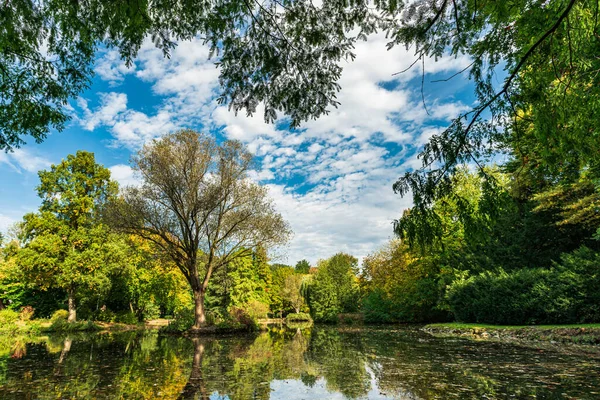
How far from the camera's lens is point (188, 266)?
21.8m

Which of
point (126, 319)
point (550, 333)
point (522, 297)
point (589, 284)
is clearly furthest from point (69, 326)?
point (589, 284)

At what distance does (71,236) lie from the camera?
26.6 meters

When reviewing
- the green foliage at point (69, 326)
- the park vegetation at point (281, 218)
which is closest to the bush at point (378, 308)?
the park vegetation at point (281, 218)

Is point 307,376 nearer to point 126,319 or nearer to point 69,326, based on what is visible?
point 69,326

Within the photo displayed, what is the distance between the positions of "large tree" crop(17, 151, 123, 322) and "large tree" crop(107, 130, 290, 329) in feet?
24.8

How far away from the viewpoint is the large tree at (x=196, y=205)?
20.7 m

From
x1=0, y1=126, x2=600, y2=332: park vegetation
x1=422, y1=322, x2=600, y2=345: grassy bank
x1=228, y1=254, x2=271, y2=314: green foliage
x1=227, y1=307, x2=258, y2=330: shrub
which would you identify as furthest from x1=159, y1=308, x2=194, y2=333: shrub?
x1=228, y1=254, x2=271, y2=314: green foliage

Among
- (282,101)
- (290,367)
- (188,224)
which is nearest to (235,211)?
(188,224)

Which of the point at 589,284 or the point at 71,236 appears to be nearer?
the point at 589,284

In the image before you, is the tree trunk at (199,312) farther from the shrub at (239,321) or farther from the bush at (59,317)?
the bush at (59,317)

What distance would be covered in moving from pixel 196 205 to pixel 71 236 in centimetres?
1236

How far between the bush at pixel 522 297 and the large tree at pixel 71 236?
2564 centimetres

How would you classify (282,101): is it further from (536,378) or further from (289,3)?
(536,378)

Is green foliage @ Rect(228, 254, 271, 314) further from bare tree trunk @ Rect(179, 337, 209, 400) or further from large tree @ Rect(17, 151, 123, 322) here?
bare tree trunk @ Rect(179, 337, 209, 400)
